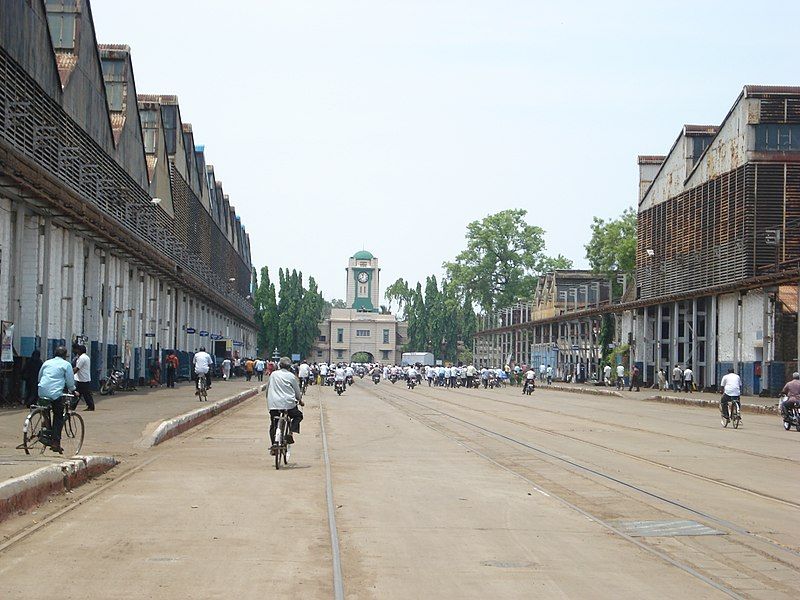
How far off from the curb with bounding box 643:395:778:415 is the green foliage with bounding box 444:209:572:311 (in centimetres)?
7201

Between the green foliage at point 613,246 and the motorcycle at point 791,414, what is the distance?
65.8 metres

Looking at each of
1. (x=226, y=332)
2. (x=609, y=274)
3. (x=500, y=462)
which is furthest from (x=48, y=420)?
(x=609, y=274)

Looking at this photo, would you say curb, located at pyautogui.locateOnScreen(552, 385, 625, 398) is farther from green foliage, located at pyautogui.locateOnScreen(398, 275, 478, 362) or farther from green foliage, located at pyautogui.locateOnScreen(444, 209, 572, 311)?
green foliage, located at pyautogui.locateOnScreen(398, 275, 478, 362)

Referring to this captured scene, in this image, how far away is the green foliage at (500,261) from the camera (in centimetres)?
12812

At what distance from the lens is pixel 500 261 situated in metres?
130

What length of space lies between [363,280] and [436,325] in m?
23.8

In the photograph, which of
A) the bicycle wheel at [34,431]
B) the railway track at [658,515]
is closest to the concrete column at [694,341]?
the railway track at [658,515]

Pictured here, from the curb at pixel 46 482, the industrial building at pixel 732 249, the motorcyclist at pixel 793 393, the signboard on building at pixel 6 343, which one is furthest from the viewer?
the industrial building at pixel 732 249

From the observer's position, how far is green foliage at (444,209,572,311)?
128125 mm

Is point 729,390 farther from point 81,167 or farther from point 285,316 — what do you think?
point 285,316

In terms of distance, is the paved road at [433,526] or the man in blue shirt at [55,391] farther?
the man in blue shirt at [55,391]

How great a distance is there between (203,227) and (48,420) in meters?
70.9

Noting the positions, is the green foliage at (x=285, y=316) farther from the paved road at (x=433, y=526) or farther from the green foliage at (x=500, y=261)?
the paved road at (x=433, y=526)

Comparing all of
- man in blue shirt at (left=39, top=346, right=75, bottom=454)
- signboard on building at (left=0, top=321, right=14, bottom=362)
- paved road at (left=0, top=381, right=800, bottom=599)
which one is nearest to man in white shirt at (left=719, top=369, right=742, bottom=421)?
paved road at (left=0, top=381, right=800, bottom=599)
